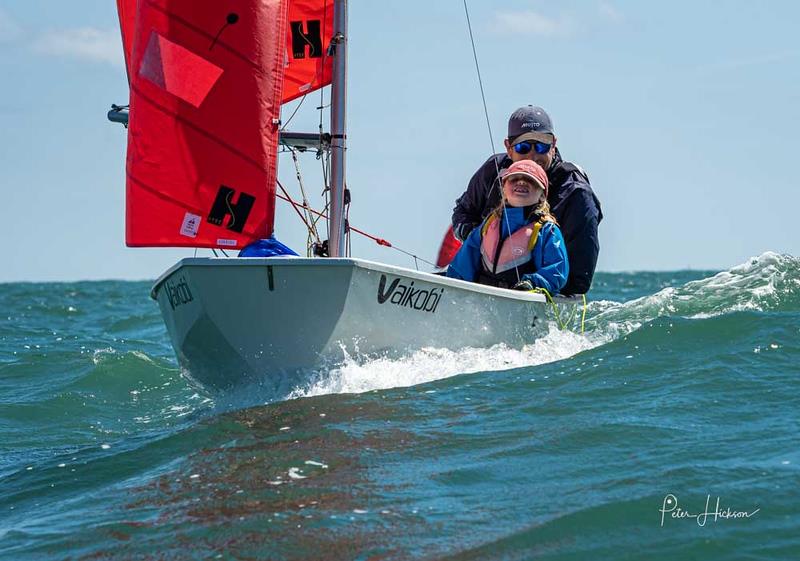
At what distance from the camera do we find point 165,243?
23.1 feet

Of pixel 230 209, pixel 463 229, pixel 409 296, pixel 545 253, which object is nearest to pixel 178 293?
pixel 230 209

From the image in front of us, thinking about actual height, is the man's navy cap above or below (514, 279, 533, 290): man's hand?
above

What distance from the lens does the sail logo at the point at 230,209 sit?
6984mm

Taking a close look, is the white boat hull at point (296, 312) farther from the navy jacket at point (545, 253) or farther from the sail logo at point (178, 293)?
the navy jacket at point (545, 253)

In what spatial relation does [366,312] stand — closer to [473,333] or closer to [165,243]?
[473,333]

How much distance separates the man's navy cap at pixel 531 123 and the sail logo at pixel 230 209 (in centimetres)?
265

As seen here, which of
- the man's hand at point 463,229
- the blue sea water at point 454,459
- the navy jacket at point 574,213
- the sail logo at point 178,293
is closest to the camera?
the blue sea water at point 454,459

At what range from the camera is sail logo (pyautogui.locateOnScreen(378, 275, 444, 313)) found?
6387 millimetres

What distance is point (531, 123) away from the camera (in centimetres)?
871

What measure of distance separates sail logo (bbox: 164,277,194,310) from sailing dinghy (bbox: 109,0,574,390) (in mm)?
13
